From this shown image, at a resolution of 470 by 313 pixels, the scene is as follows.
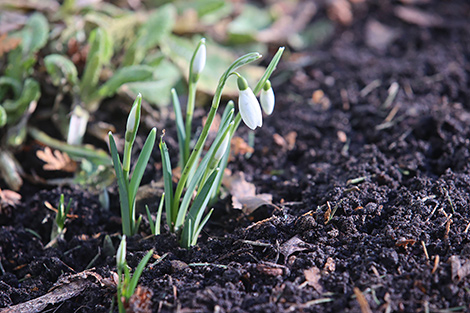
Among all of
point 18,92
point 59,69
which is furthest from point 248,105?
point 18,92

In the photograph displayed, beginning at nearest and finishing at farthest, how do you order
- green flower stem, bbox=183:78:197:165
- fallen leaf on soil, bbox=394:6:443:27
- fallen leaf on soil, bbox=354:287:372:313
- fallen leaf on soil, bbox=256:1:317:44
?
fallen leaf on soil, bbox=354:287:372:313 → green flower stem, bbox=183:78:197:165 → fallen leaf on soil, bbox=256:1:317:44 → fallen leaf on soil, bbox=394:6:443:27

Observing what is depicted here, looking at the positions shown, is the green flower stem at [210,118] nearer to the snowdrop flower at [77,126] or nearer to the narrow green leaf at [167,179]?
the narrow green leaf at [167,179]

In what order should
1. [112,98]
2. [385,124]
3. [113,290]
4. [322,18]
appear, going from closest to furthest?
[113,290] → [385,124] → [112,98] → [322,18]

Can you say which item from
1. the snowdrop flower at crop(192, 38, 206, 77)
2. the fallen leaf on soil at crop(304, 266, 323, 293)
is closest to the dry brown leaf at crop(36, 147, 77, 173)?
the snowdrop flower at crop(192, 38, 206, 77)

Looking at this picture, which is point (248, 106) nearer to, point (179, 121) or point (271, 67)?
point (271, 67)

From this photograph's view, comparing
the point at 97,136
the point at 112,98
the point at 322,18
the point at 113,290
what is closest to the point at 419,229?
the point at 113,290

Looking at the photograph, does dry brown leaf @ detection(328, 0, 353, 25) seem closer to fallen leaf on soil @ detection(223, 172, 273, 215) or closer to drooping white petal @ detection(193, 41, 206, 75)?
fallen leaf on soil @ detection(223, 172, 273, 215)

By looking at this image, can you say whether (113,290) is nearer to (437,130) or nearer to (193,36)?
(437,130)

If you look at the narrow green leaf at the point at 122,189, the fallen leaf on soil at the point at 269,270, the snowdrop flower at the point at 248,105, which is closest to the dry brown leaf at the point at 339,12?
the snowdrop flower at the point at 248,105
